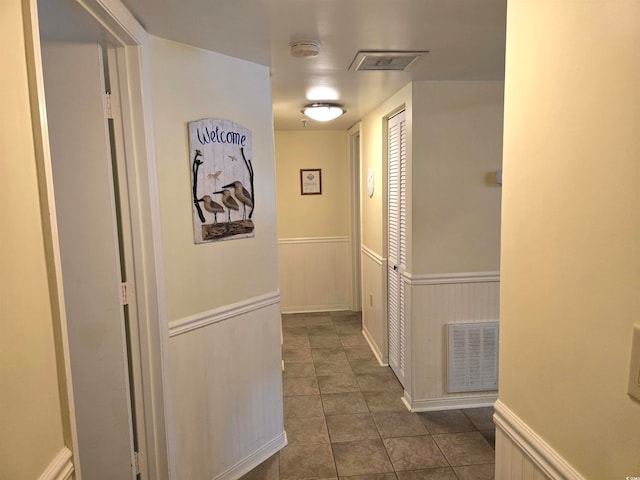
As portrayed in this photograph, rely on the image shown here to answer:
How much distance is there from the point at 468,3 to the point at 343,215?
376 centimetres

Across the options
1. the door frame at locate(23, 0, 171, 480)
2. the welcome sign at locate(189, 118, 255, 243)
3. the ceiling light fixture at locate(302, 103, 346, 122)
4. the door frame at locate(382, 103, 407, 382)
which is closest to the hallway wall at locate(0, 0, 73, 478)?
the door frame at locate(23, 0, 171, 480)

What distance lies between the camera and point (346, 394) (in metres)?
3.28

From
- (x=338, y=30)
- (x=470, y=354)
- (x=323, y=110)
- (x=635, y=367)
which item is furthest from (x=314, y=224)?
(x=635, y=367)

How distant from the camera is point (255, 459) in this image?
2.44 m

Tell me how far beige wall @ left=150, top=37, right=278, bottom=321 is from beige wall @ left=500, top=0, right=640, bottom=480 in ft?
4.64

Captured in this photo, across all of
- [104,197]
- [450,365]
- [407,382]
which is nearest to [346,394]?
[407,382]

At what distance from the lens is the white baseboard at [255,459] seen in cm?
228

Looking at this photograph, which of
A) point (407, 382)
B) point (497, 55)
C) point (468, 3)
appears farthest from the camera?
point (407, 382)

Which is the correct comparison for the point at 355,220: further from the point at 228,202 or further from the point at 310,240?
the point at 228,202

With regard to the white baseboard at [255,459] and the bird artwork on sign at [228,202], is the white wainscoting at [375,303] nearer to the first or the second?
the white baseboard at [255,459]

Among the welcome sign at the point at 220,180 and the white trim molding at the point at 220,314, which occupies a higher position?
the welcome sign at the point at 220,180

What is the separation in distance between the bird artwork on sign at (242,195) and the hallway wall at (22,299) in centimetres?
130

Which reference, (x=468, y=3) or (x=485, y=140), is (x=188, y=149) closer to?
(x=468, y=3)

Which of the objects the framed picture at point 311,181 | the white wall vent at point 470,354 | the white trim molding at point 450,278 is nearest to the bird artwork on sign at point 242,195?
the white trim molding at point 450,278
